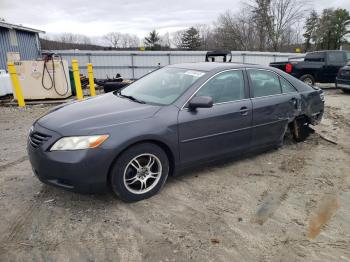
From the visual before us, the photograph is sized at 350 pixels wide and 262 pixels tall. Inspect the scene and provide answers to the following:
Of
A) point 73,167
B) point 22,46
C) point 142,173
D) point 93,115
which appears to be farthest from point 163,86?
point 22,46

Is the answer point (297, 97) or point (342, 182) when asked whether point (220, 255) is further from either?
point (297, 97)

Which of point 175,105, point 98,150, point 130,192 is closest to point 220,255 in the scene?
point 130,192

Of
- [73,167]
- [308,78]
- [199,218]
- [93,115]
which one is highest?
[93,115]

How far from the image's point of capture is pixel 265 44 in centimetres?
4044

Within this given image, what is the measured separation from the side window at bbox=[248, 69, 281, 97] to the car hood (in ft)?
5.47

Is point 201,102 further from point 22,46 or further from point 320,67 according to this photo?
point 22,46

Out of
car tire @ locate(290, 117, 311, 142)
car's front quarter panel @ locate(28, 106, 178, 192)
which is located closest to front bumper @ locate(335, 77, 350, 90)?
car tire @ locate(290, 117, 311, 142)

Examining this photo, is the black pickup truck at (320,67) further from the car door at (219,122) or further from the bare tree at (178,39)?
the bare tree at (178,39)

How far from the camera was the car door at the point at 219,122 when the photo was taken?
3.73 metres

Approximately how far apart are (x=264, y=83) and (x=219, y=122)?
47.7 inches

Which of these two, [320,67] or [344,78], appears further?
[320,67]

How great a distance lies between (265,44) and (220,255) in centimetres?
4139

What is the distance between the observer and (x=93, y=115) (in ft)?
11.4

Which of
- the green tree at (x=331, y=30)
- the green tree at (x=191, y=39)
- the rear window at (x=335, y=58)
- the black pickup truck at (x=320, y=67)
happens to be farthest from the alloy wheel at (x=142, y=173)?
the green tree at (x=191, y=39)
